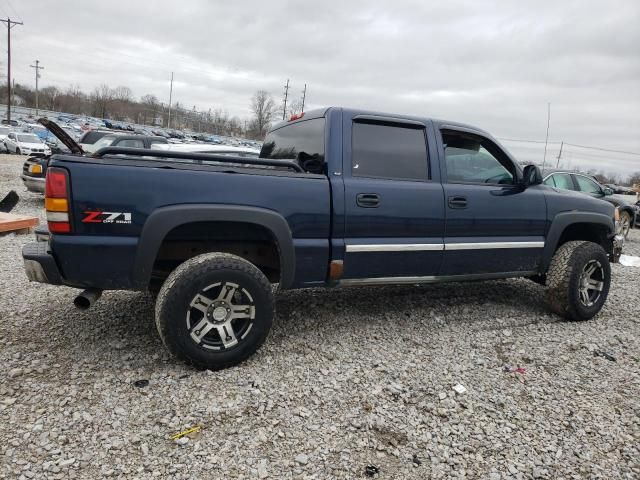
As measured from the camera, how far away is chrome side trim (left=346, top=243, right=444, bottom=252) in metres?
3.53

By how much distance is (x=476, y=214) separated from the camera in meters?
4.01

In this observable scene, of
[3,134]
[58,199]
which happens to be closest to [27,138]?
[3,134]

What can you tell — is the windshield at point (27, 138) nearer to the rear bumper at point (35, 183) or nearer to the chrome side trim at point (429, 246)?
the rear bumper at point (35, 183)

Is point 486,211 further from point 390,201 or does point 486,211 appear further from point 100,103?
point 100,103

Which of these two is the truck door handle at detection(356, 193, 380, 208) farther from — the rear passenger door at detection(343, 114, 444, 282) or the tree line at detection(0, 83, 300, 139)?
the tree line at detection(0, 83, 300, 139)

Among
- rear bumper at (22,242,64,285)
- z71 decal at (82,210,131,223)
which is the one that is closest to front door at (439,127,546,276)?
z71 decal at (82,210,131,223)

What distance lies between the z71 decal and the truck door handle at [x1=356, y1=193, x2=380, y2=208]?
5.31 feet

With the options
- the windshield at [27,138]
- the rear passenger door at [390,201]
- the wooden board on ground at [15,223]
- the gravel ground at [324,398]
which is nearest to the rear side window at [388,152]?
the rear passenger door at [390,201]

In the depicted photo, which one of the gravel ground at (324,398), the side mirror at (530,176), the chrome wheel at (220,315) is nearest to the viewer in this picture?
the gravel ground at (324,398)

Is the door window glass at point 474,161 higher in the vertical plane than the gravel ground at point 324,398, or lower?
higher

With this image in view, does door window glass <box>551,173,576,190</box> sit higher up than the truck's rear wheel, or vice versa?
door window glass <box>551,173,576,190</box>

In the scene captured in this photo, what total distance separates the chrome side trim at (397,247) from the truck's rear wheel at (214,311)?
0.79 m

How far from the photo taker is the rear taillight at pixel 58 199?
2746 mm

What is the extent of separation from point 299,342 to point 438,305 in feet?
5.91
